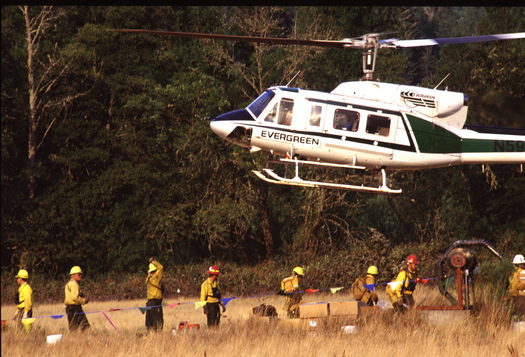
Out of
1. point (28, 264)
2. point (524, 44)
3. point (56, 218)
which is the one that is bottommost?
point (28, 264)

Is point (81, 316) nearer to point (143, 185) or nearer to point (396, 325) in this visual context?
point (396, 325)

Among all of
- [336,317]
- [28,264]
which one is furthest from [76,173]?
[336,317]

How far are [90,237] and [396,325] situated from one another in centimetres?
2154

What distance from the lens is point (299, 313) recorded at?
13.4 metres

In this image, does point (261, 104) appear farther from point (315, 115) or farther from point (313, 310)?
point (313, 310)

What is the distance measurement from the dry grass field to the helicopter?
321 cm

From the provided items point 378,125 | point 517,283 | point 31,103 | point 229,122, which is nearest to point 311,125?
point 378,125

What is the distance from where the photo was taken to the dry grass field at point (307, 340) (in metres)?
10.7

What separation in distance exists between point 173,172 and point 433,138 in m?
19.0

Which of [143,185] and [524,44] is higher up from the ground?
[524,44]

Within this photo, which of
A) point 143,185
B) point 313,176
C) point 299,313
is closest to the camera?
point 299,313

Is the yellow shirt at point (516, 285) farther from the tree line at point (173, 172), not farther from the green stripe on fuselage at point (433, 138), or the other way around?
the tree line at point (173, 172)

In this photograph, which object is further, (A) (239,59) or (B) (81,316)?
(A) (239,59)

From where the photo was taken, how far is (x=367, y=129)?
1407 centimetres
